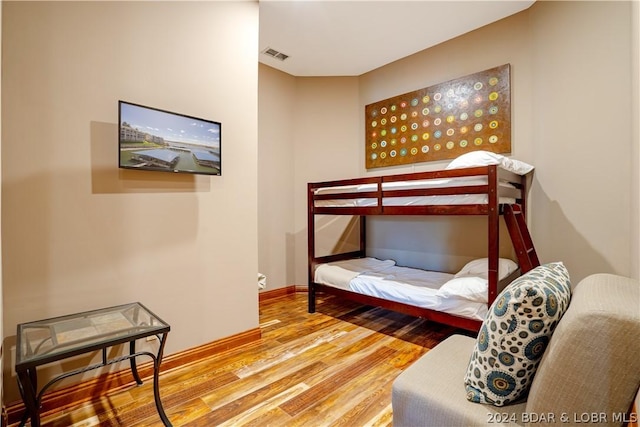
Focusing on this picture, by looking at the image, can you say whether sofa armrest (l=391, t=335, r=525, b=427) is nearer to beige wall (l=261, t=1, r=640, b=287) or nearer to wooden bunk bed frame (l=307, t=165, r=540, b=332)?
wooden bunk bed frame (l=307, t=165, r=540, b=332)

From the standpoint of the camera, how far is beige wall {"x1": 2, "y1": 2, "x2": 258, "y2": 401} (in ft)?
4.80

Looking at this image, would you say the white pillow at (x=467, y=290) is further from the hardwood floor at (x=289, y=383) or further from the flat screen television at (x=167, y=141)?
the flat screen television at (x=167, y=141)

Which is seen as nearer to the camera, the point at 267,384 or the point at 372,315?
the point at 267,384

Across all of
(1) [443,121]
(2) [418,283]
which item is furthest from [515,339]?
(1) [443,121]

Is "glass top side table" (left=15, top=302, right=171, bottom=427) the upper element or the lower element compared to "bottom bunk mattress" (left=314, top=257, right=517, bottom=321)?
upper

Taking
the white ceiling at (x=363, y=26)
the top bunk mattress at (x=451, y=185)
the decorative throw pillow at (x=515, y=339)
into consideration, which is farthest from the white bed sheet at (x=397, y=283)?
the white ceiling at (x=363, y=26)

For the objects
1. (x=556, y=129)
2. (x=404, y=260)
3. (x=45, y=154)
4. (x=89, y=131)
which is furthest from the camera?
(x=404, y=260)

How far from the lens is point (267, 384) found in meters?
1.79

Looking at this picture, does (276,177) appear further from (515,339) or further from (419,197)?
(515,339)

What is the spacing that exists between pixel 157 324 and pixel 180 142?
43.7 inches

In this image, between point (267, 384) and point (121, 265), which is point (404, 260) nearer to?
point (267, 384)

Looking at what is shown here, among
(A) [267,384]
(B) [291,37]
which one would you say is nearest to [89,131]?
(A) [267,384]

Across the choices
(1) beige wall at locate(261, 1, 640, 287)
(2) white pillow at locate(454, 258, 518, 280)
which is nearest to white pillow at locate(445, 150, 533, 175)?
(1) beige wall at locate(261, 1, 640, 287)

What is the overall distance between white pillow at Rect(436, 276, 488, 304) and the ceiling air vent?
2907 mm
